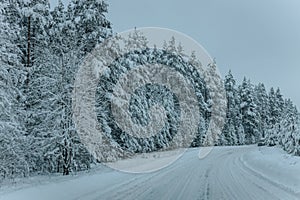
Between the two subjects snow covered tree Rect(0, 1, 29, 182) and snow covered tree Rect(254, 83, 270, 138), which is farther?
snow covered tree Rect(254, 83, 270, 138)

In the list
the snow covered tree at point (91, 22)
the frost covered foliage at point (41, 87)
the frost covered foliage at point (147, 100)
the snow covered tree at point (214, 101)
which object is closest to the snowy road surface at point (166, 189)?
the frost covered foliage at point (41, 87)

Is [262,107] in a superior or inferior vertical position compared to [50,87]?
superior

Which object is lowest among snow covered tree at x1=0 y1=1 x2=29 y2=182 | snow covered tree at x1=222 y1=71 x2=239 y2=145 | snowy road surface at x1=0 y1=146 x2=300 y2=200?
snowy road surface at x1=0 y1=146 x2=300 y2=200

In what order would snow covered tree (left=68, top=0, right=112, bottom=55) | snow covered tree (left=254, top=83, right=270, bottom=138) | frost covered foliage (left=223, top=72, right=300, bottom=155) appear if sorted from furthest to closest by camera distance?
snow covered tree (left=254, top=83, right=270, bottom=138), frost covered foliage (left=223, top=72, right=300, bottom=155), snow covered tree (left=68, top=0, right=112, bottom=55)

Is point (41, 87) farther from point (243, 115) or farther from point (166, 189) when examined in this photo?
point (243, 115)

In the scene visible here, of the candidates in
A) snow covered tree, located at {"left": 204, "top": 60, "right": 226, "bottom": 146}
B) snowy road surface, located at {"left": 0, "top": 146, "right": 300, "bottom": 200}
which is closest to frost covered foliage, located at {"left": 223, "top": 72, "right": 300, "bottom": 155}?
snow covered tree, located at {"left": 204, "top": 60, "right": 226, "bottom": 146}

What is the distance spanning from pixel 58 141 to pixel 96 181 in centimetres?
388

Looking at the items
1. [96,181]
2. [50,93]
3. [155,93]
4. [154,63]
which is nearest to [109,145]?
[50,93]

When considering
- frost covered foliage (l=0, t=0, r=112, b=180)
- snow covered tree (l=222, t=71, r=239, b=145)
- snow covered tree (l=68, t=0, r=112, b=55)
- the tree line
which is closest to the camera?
frost covered foliage (l=0, t=0, r=112, b=180)

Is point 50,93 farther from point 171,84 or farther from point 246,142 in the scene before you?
point 246,142

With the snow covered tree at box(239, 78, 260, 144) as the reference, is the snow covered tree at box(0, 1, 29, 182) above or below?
below

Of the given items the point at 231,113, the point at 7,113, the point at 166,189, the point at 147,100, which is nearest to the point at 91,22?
the point at 7,113

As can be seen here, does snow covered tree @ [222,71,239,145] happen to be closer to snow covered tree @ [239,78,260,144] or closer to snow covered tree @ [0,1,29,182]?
snow covered tree @ [239,78,260,144]

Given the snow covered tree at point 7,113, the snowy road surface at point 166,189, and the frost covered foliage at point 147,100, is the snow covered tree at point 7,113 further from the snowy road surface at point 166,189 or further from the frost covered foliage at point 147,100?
the frost covered foliage at point 147,100
